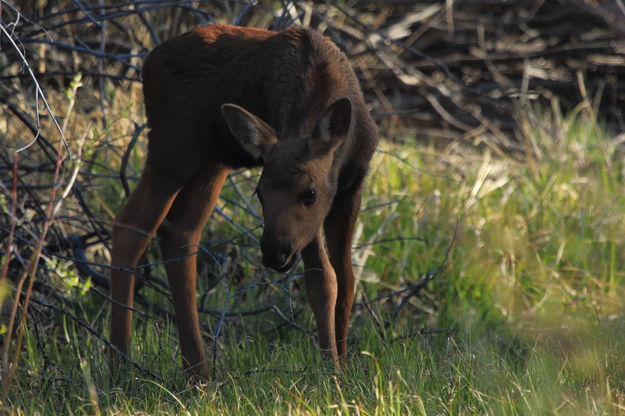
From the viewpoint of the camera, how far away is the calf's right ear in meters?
3.35

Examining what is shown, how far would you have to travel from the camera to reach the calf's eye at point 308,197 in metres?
3.32

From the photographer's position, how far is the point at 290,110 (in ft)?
11.8

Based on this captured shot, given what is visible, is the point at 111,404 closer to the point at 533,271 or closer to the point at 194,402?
the point at 194,402

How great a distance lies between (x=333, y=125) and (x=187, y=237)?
1134 mm

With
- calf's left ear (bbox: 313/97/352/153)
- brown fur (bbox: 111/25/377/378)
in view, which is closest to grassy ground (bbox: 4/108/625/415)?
brown fur (bbox: 111/25/377/378)

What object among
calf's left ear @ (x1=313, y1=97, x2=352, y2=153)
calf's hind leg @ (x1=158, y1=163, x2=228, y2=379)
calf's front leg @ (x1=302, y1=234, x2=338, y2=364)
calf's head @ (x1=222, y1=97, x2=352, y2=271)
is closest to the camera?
calf's head @ (x1=222, y1=97, x2=352, y2=271)

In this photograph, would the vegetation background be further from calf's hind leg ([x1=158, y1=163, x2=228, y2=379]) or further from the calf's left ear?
the calf's left ear

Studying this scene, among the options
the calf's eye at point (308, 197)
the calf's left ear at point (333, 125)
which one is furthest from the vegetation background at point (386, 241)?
the calf's left ear at point (333, 125)

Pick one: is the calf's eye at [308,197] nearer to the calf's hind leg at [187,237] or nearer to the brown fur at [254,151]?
the brown fur at [254,151]

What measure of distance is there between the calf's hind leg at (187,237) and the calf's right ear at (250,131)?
0.63 metres

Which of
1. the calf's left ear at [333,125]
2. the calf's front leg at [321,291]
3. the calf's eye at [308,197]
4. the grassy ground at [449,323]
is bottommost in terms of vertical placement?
the grassy ground at [449,323]

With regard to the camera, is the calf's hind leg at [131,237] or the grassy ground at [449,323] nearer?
the grassy ground at [449,323]

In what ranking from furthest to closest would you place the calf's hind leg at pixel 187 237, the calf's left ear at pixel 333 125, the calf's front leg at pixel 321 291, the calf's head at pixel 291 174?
the calf's hind leg at pixel 187 237
the calf's front leg at pixel 321 291
the calf's left ear at pixel 333 125
the calf's head at pixel 291 174

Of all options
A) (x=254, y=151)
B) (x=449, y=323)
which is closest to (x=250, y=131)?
(x=254, y=151)
